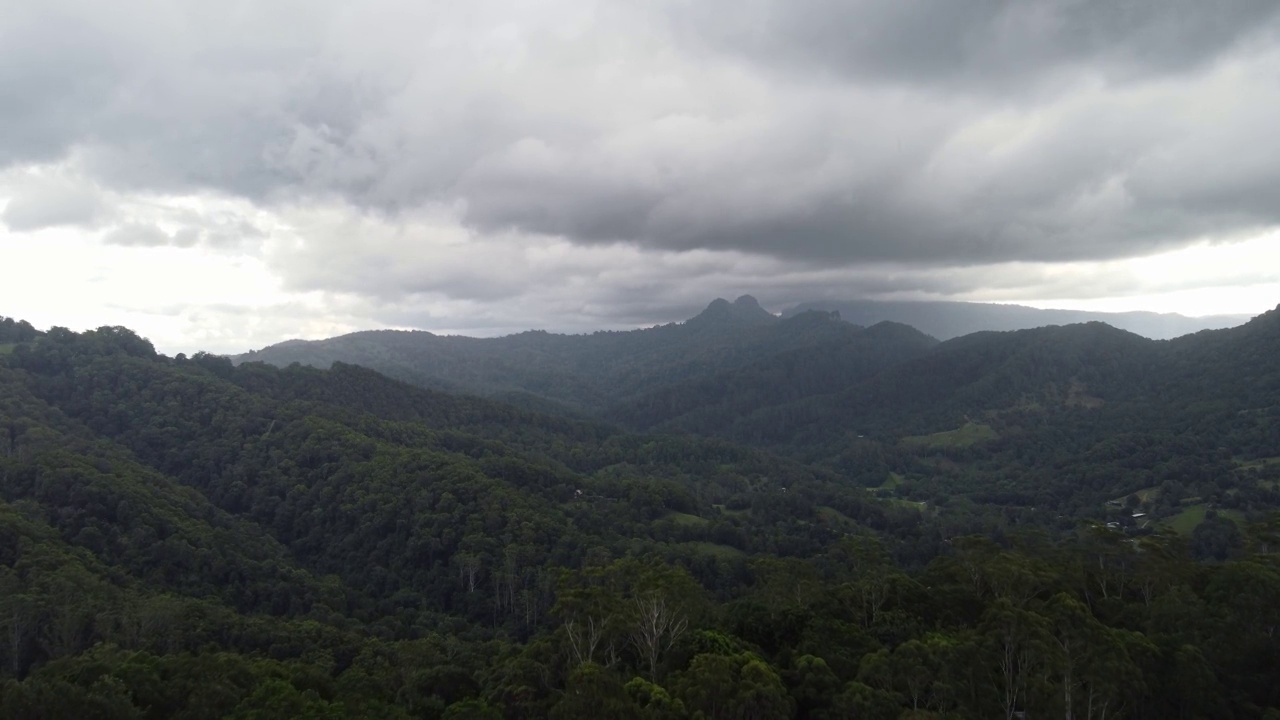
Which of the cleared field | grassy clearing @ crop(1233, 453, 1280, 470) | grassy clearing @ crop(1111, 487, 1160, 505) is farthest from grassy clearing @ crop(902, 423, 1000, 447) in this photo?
the cleared field

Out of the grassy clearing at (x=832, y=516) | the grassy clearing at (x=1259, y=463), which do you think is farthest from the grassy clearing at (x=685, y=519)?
the grassy clearing at (x=1259, y=463)

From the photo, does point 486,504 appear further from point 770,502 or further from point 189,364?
point 189,364

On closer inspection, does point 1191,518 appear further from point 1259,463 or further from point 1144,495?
point 1259,463

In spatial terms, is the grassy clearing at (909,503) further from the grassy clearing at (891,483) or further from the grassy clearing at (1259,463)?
the grassy clearing at (1259,463)

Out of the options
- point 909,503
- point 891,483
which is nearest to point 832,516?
point 909,503

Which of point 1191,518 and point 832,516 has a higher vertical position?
point 1191,518

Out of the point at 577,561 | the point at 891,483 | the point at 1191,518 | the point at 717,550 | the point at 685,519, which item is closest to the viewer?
the point at 577,561
